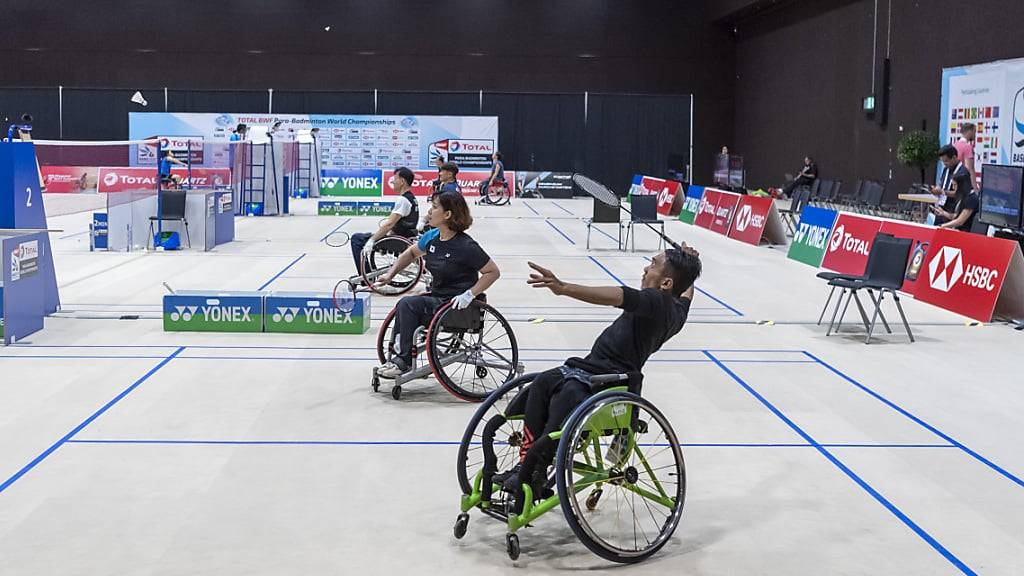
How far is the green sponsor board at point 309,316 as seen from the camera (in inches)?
444

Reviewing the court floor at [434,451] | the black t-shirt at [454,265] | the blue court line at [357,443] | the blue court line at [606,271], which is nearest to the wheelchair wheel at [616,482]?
the court floor at [434,451]

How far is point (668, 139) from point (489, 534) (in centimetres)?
3623

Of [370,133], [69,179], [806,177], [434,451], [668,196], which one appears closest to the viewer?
[434,451]

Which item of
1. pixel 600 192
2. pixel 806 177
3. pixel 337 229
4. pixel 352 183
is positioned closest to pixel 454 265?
pixel 600 192

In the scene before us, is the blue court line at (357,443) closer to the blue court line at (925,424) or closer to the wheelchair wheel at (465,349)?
the blue court line at (925,424)

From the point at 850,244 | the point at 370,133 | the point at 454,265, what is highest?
the point at 370,133

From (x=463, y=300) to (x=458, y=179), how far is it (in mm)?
28829

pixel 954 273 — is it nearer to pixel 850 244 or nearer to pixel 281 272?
pixel 850 244

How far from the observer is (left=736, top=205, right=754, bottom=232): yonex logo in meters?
22.0

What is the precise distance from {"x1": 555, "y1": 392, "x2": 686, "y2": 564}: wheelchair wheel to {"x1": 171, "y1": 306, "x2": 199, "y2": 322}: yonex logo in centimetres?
626

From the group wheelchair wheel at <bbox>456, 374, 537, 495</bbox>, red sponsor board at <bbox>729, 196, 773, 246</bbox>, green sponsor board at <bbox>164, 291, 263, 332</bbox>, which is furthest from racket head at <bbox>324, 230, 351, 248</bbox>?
wheelchair wheel at <bbox>456, 374, 537, 495</bbox>

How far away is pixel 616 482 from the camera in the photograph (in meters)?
5.43

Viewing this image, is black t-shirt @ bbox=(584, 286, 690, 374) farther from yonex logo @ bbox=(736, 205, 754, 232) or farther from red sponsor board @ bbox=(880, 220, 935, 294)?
yonex logo @ bbox=(736, 205, 754, 232)

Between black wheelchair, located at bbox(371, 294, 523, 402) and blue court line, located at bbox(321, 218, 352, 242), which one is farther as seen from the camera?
blue court line, located at bbox(321, 218, 352, 242)
